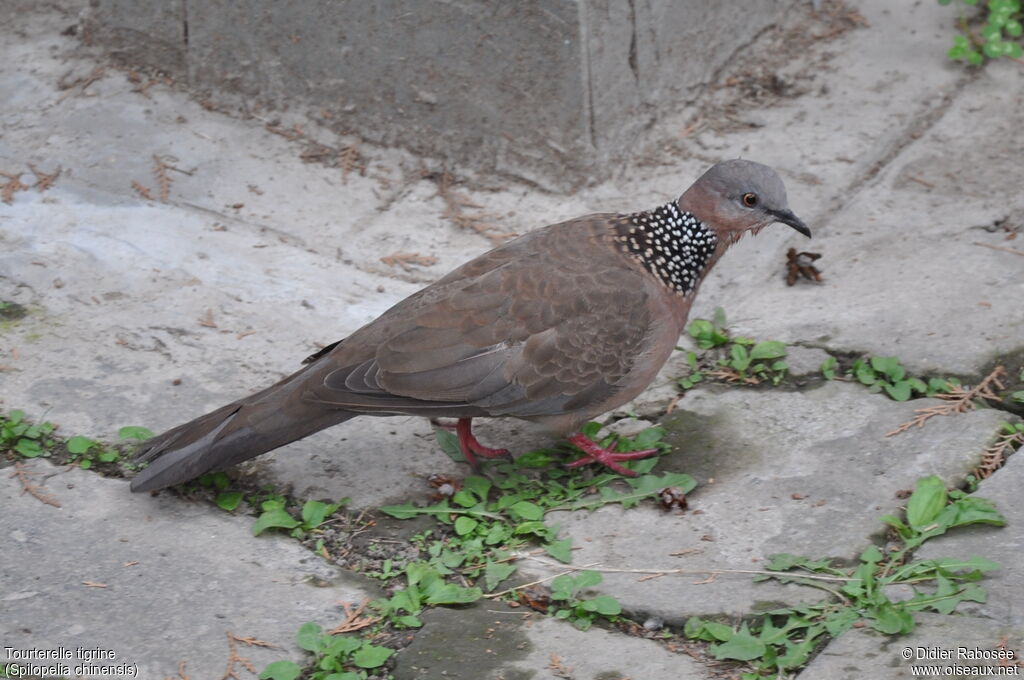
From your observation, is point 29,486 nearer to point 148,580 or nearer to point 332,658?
point 148,580

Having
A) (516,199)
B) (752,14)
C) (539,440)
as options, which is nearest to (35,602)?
(539,440)

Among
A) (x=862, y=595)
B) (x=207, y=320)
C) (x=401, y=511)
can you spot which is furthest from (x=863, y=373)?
(x=207, y=320)

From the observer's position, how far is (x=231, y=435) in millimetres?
3697

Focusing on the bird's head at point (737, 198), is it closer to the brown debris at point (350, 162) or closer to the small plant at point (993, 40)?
the brown debris at point (350, 162)

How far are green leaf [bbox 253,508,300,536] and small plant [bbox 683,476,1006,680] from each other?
1.24 meters

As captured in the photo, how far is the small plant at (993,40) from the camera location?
5.79 m

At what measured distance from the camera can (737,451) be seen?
158 inches

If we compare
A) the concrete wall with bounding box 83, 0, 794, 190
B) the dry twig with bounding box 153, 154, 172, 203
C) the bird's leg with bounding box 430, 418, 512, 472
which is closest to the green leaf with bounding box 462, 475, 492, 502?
the bird's leg with bounding box 430, 418, 512, 472

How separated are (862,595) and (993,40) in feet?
11.8

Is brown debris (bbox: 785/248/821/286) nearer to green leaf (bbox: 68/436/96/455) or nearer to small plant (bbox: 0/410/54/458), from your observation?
green leaf (bbox: 68/436/96/455)

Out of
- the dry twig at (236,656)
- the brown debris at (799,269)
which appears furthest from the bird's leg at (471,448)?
the brown debris at (799,269)

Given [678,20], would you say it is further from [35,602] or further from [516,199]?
[35,602]

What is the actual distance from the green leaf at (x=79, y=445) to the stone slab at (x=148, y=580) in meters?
0.07

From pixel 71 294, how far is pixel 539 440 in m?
1.89
